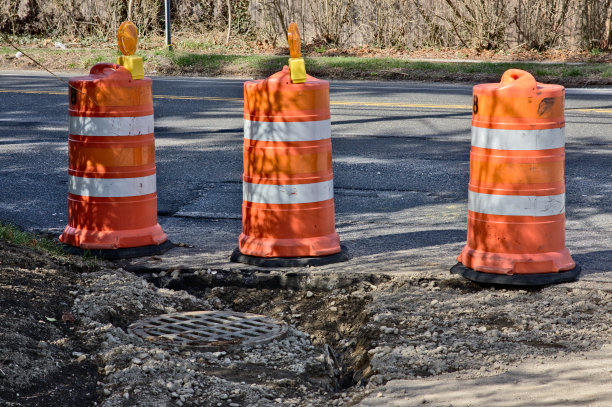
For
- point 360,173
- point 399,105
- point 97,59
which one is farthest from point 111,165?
point 97,59

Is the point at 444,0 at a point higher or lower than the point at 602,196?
higher

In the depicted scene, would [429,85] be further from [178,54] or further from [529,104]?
[529,104]

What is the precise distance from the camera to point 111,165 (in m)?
5.55

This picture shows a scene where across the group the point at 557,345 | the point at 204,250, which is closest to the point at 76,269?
the point at 204,250

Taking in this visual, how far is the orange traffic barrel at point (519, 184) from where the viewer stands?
16.0ft

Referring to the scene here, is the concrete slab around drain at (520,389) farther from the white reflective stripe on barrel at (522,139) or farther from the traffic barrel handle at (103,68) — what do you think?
the traffic barrel handle at (103,68)

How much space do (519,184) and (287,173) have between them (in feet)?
4.74

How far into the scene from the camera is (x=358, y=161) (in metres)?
8.88

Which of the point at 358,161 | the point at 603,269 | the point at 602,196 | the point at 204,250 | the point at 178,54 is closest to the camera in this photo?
the point at 603,269

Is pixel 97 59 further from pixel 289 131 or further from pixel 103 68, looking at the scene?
pixel 289 131

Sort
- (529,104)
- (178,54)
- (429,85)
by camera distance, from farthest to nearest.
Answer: (178,54), (429,85), (529,104)

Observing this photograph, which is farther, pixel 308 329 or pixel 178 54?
pixel 178 54

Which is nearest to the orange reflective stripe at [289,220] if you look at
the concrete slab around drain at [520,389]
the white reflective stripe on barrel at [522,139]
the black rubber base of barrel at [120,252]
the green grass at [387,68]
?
the black rubber base of barrel at [120,252]

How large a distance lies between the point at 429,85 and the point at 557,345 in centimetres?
1238
